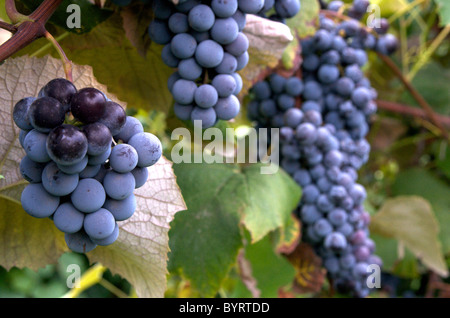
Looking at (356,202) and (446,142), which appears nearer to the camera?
(356,202)

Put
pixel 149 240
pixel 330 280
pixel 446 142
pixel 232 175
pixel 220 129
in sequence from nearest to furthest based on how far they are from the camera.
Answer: pixel 149 240, pixel 220 129, pixel 232 175, pixel 330 280, pixel 446 142

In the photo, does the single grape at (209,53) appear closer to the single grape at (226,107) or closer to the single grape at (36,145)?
the single grape at (226,107)

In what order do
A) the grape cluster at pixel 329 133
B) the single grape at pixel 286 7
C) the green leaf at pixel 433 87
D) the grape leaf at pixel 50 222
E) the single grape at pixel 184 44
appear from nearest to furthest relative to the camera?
the grape leaf at pixel 50 222
the single grape at pixel 184 44
the single grape at pixel 286 7
the grape cluster at pixel 329 133
the green leaf at pixel 433 87

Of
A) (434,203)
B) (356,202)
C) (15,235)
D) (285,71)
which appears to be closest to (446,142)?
(434,203)

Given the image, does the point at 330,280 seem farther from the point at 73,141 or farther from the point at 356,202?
the point at 73,141

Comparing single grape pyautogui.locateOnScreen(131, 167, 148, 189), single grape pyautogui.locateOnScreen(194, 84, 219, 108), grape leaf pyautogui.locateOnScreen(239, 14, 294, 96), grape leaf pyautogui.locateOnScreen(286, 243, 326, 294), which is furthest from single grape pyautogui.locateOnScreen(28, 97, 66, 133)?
grape leaf pyautogui.locateOnScreen(286, 243, 326, 294)

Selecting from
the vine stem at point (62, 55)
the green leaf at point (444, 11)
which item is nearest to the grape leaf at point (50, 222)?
the vine stem at point (62, 55)
